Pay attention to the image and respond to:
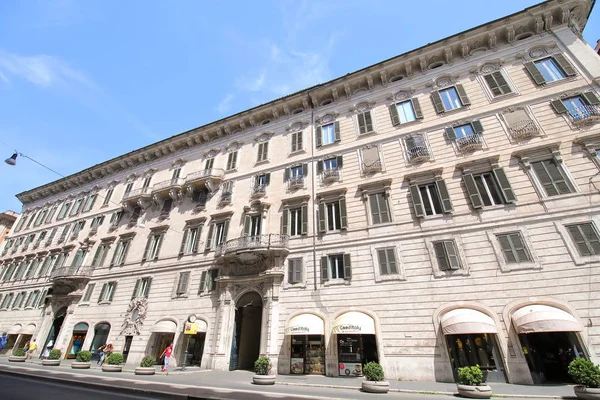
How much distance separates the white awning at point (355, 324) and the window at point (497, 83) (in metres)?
15.7

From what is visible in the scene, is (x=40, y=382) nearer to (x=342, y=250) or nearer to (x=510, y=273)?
(x=342, y=250)

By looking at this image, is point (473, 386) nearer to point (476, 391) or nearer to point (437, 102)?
point (476, 391)

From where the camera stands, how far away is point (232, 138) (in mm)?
26250

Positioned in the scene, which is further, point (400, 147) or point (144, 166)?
point (144, 166)

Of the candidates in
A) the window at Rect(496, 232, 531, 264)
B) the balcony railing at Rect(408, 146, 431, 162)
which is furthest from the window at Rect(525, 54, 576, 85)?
the window at Rect(496, 232, 531, 264)

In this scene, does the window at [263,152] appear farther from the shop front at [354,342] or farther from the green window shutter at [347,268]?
the shop front at [354,342]

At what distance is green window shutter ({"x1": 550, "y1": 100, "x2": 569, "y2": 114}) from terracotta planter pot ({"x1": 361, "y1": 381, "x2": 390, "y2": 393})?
1643cm

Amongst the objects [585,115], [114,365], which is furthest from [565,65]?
[114,365]

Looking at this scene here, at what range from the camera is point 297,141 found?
22.5m

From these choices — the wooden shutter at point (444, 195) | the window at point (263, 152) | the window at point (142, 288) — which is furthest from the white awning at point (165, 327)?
the wooden shutter at point (444, 195)

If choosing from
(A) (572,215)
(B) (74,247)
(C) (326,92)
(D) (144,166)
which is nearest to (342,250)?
(A) (572,215)

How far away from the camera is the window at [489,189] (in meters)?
14.0

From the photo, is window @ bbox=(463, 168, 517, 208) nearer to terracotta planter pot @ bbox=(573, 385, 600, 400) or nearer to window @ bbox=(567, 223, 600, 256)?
window @ bbox=(567, 223, 600, 256)

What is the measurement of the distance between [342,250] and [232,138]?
52.4 feet
